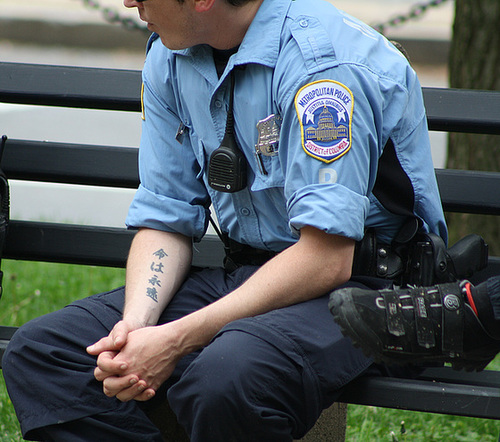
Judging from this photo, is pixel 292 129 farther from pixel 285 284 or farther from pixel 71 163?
pixel 71 163

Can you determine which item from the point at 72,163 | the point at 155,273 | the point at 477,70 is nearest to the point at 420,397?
the point at 155,273

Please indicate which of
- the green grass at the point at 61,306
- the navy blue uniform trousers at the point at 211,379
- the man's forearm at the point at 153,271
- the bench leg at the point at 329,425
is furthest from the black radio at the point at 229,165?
the green grass at the point at 61,306

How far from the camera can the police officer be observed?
213 cm

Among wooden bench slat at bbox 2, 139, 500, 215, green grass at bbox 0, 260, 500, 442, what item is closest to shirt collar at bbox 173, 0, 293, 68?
wooden bench slat at bbox 2, 139, 500, 215

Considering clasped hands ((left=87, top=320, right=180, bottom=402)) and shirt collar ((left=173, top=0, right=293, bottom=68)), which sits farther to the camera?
shirt collar ((left=173, top=0, right=293, bottom=68))

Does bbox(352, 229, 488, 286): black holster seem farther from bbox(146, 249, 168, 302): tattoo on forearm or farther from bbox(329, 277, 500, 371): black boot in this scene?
bbox(146, 249, 168, 302): tattoo on forearm

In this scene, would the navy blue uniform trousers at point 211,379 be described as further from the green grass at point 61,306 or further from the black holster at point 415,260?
the green grass at point 61,306

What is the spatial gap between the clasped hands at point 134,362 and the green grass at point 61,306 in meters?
0.93

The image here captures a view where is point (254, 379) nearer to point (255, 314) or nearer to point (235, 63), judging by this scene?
point (255, 314)

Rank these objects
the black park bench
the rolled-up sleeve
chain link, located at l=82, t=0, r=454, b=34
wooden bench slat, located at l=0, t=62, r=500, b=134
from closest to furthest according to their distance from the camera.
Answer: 1. the rolled-up sleeve
2. the black park bench
3. wooden bench slat, located at l=0, t=62, r=500, b=134
4. chain link, located at l=82, t=0, r=454, b=34

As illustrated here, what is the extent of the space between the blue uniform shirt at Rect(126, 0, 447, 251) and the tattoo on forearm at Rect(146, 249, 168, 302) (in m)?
0.09

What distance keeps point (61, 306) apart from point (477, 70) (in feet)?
8.03

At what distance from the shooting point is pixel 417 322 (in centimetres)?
205

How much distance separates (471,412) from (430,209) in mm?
579
